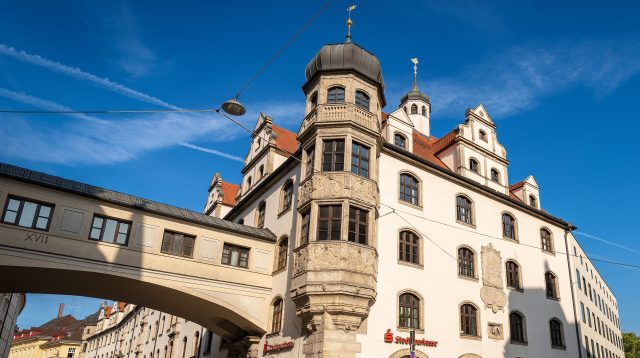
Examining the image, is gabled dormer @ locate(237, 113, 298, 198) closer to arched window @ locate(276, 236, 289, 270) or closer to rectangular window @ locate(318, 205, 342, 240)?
arched window @ locate(276, 236, 289, 270)

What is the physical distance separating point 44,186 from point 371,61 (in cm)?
1486

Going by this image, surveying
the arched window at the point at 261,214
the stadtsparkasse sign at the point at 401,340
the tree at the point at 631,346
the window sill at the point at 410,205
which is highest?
the tree at the point at 631,346

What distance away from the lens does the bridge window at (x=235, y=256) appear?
23.1 m

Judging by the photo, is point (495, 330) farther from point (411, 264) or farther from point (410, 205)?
point (410, 205)

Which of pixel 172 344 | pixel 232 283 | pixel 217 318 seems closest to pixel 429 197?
pixel 232 283

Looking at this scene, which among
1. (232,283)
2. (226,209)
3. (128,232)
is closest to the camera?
(128,232)

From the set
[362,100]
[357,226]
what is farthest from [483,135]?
[357,226]

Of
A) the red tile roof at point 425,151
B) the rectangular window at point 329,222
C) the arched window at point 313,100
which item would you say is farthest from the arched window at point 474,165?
the rectangular window at point 329,222

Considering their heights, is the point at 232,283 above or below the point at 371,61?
below

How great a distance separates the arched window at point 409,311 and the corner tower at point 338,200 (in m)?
2.05

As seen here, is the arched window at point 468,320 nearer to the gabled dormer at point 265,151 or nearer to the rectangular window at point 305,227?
the rectangular window at point 305,227

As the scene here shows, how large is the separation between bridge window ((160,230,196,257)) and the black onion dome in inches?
375

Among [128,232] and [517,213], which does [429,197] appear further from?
[128,232]

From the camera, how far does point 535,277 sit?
28.4m
